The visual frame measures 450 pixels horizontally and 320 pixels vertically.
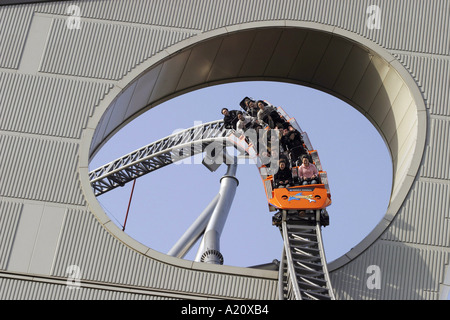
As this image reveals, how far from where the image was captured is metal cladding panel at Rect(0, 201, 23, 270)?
59.4ft

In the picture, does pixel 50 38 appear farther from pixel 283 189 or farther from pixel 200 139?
pixel 200 139

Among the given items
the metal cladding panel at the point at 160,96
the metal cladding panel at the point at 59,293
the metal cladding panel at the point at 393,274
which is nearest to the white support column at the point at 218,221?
the metal cladding panel at the point at 160,96

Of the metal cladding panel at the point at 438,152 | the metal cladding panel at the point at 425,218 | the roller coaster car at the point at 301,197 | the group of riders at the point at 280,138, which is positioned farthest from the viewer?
the group of riders at the point at 280,138

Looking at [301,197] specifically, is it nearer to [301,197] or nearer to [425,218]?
[301,197]

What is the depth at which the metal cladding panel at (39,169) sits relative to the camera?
1892 centimetres

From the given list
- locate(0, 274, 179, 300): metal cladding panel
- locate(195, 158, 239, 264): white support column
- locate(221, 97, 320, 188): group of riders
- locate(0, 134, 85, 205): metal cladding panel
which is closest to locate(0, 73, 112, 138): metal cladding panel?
locate(0, 134, 85, 205): metal cladding panel

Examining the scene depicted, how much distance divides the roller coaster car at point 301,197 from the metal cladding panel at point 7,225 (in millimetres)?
5794

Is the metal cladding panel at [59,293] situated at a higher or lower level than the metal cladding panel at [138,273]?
lower

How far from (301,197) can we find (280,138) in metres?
2.32

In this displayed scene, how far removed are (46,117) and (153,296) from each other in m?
5.45

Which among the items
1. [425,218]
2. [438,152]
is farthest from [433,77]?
[425,218]

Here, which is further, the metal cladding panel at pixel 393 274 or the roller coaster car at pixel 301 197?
the roller coaster car at pixel 301 197

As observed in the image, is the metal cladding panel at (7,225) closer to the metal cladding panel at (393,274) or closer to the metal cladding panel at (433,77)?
the metal cladding panel at (393,274)

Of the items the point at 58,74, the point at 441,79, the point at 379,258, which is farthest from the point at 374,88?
the point at 58,74
